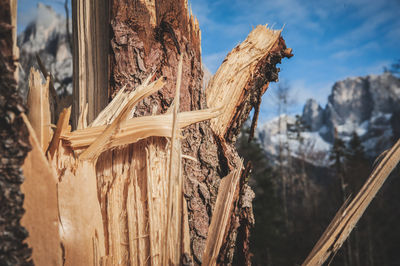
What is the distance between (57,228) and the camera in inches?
28.8

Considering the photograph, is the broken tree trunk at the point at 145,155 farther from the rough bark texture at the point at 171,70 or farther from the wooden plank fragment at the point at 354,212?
the wooden plank fragment at the point at 354,212

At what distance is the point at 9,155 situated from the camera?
58cm

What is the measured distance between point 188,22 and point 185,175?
768 millimetres

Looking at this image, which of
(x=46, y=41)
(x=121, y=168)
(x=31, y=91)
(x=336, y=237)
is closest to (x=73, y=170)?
(x=121, y=168)

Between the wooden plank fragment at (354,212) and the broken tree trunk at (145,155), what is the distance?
0.35 metres

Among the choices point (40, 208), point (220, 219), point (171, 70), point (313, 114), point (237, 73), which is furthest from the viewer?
point (313, 114)

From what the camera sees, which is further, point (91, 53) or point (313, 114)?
point (313, 114)

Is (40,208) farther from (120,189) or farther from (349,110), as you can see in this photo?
(349,110)

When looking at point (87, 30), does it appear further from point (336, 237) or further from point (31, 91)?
point (336, 237)

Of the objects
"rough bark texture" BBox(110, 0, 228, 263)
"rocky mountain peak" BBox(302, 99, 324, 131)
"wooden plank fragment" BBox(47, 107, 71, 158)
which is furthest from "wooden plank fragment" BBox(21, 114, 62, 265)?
"rocky mountain peak" BBox(302, 99, 324, 131)

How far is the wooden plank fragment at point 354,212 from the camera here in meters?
0.96

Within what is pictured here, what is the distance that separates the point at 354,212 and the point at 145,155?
871mm

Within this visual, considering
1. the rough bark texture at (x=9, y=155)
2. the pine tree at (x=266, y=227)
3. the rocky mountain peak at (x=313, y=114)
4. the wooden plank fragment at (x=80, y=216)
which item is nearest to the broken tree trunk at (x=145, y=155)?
the wooden plank fragment at (x=80, y=216)

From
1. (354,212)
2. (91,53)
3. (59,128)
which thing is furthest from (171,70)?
(354,212)
